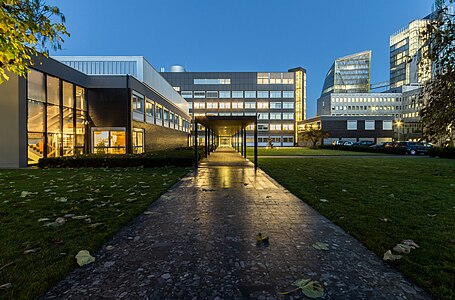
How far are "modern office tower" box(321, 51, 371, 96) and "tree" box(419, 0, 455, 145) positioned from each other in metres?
144

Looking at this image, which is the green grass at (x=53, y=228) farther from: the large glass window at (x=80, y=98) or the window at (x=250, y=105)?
the window at (x=250, y=105)

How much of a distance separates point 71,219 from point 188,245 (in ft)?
8.50

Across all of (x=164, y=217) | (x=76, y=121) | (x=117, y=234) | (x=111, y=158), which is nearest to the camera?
(x=117, y=234)

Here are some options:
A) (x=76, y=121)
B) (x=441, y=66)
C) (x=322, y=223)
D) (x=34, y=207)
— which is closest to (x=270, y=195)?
(x=322, y=223)

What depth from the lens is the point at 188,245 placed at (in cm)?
388

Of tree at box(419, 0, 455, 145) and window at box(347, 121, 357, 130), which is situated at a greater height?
window at box(347, 121, 357, 130)

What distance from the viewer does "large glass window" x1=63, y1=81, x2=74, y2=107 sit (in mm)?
19484

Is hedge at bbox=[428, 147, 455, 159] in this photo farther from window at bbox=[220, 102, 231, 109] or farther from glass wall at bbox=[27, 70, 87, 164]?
window at bbox=[220, 102, 231, 109]

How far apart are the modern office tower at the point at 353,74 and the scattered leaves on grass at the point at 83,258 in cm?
14901

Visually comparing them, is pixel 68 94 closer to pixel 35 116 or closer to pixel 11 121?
pixel 35 116

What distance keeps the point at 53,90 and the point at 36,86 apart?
1460 millimetres

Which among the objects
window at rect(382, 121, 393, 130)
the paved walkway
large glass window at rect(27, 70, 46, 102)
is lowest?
the paved walkway

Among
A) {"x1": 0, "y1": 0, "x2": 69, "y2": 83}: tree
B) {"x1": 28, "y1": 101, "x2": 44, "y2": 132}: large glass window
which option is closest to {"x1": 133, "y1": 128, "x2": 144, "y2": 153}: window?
{"x1": 28, "y1": 101, "x2": 44, "y2": 132}: large glass window

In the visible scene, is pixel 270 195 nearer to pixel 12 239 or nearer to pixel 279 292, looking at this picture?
pixel 279 292
